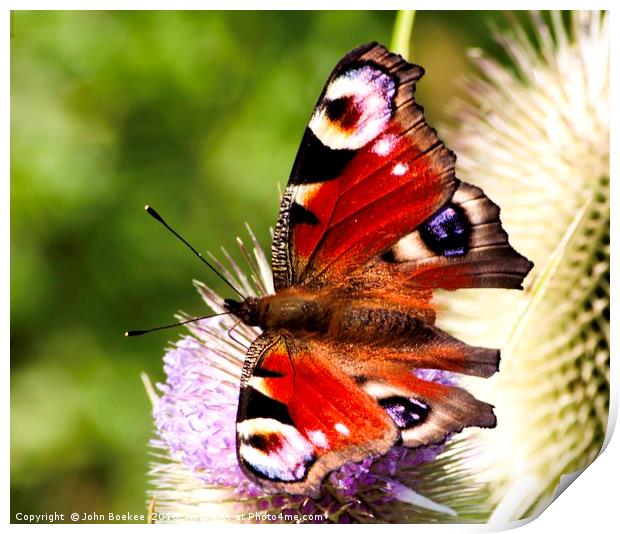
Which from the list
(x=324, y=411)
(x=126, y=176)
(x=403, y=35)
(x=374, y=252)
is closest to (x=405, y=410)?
(x=324, y=411)

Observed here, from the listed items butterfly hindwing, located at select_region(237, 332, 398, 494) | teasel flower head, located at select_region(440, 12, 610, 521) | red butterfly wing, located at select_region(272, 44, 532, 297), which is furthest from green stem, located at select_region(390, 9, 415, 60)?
butterfly hindwing, located at select_region(237, 332, 398, 494)

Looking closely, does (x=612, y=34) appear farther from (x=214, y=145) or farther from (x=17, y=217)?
(x=17, y=217)

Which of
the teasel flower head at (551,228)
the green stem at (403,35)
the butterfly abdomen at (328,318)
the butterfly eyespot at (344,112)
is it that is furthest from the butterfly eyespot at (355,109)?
the teasel flower head at (551,228)

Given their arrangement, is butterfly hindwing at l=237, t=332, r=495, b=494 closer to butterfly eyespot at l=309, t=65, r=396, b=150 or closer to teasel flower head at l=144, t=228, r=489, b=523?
teasel flower head at l=144, t=228, r=489, b=523

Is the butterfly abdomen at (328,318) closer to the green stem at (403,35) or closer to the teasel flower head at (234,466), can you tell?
the teasel flower head at (234,466)

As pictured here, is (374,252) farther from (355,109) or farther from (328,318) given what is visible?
(355,109)
